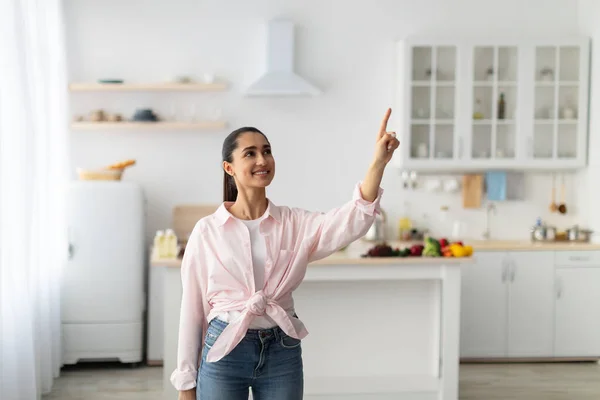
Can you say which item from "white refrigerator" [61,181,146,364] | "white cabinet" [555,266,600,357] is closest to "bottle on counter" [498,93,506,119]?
"white cabinet" [555,266,600,357]

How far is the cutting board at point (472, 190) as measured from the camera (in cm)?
621

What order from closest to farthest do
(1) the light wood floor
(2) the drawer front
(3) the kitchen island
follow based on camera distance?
(3) the kitchen island
(1) the light wood floor
(2) the drawer front

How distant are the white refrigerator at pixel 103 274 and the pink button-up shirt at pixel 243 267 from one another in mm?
3299

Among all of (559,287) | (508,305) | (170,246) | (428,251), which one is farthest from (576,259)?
(170,246)

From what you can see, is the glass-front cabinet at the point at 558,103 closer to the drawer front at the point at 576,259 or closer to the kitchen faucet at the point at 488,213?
the kitchen faucet at the point at 488,213

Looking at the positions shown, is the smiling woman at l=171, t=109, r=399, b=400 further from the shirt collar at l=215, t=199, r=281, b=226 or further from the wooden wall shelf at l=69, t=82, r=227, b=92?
the wooden wall shelf at l=69, t=82, r=227, b=92

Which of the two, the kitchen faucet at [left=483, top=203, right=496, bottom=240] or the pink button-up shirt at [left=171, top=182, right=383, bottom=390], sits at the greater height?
the pink button-up shirt at [left=171, top=182, right=383, bottom=390]

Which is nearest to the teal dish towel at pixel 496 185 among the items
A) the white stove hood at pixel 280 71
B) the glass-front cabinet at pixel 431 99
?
the glass-front cabinet at pixel 431 99

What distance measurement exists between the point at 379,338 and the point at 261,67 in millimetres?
2337

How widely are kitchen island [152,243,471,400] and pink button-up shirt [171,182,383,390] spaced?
2.20m

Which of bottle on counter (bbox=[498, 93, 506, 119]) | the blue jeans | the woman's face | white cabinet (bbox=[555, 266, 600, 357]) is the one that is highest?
bottle on counter (bbox=[498, 93, 506, 119])

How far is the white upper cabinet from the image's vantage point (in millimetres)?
5930

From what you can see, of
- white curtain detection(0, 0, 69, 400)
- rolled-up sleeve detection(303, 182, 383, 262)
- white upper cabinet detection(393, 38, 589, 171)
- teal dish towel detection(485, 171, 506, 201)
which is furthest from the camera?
teal dish towel detection(485, 171, 506, 201)

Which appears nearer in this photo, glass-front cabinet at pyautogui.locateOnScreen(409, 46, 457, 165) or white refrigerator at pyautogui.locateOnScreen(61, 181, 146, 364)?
white refrigerator at pyautogui.locateOnScreen(61, 181, 146, 364)
